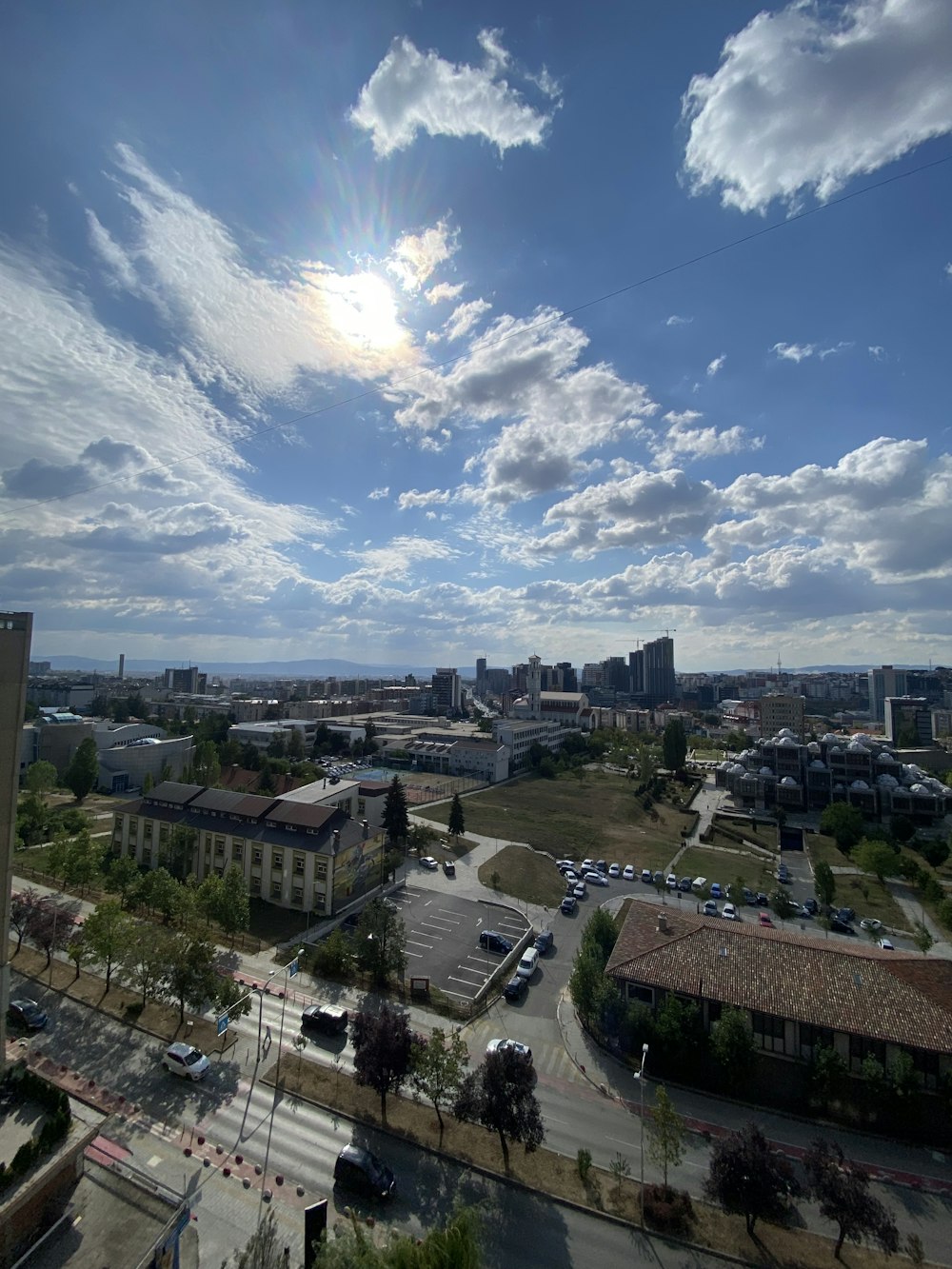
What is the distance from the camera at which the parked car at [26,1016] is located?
21.1 m

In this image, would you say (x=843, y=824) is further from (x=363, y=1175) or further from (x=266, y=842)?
(x=363, y=1175)

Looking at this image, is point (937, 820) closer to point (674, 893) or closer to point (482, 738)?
point (674, 893)

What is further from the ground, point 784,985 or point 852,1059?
point 784,985

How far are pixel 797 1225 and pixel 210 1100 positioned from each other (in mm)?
16418

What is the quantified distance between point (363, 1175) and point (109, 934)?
533 inches

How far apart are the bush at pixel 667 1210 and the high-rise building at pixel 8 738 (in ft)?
53.1

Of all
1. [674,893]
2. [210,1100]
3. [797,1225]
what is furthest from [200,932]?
[674,893]

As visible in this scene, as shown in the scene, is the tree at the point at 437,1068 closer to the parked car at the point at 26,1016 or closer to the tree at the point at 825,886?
the parked car at the point at 26,1016

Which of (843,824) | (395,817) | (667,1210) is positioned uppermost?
(395,817)

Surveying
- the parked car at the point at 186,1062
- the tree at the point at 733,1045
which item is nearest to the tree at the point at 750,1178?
the tree at the point at 733,1045

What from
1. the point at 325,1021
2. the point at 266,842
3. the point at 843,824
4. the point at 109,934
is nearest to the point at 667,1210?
the point at 325,1021

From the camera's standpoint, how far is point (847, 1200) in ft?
43.3

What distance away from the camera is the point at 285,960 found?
89.6 ft

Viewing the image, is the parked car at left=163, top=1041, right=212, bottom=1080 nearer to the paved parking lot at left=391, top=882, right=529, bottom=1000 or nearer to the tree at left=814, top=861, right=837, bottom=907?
the paved parking lot at left=391, top=882, right=529, bottom=1000
